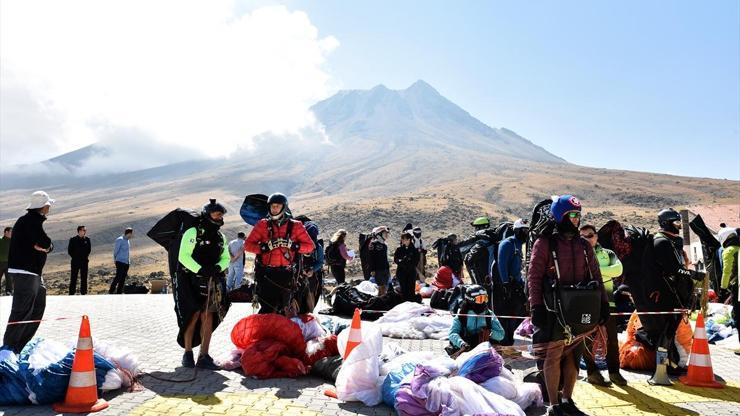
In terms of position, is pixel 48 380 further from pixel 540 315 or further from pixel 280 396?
pixel 540 315

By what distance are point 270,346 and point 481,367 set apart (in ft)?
7.84

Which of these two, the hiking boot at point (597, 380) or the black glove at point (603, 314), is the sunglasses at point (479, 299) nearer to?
the hiking boot at point (597, 380)

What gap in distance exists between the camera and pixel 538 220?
5129 millimetres

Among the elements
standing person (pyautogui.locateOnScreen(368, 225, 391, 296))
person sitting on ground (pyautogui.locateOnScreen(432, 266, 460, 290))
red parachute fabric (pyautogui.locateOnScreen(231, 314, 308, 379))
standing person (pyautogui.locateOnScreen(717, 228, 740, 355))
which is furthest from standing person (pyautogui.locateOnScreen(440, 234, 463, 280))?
red parachute fabric (pyautogui.locateOnScreen(231, 314, 308, 379))

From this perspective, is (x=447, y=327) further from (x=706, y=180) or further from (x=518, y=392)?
(x=706, y=180)

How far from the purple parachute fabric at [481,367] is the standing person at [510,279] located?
8.69ft

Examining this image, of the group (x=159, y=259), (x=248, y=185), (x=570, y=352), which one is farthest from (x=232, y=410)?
(x=248, y=185)

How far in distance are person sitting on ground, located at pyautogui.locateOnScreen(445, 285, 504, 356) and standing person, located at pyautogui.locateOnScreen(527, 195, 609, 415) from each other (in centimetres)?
172

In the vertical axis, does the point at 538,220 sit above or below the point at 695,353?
above

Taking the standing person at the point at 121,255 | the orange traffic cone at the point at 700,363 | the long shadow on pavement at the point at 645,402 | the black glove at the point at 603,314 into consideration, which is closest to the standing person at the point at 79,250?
the standing person at the point at 121,255

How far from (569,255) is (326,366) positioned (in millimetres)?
2840

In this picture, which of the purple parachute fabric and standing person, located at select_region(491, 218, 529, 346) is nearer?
the purple parachute fabric

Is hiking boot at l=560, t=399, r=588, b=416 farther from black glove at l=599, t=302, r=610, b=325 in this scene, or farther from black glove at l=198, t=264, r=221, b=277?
black glove at l=198, t=264, r=221, b=277

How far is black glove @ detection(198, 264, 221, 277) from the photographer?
6.47 meters
